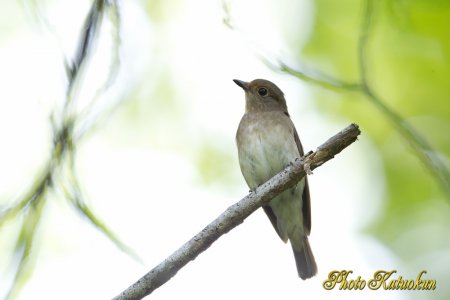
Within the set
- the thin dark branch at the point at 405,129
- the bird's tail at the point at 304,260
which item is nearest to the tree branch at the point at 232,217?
the thin dark branch at the point at 405,129

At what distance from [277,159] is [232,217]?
2.35 metres

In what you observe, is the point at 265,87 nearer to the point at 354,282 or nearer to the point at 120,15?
the point at 354,282

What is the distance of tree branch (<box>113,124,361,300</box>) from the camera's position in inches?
176

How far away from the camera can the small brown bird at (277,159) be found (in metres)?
7.18

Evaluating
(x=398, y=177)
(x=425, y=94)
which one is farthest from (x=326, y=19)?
(x=398, y=177)

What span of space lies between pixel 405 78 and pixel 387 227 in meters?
1.64

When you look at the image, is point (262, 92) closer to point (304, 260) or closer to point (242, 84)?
point (242, 84)

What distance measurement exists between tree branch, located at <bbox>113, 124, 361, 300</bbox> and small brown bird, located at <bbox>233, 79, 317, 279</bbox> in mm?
2045

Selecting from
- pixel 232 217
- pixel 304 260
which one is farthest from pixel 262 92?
pixel 232 217

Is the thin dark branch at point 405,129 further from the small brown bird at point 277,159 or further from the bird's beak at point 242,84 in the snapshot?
the bird's beak at point 242,84

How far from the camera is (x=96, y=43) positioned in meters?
4.48

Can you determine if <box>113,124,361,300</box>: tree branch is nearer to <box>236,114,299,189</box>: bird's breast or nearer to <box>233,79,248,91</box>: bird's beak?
<box>236,114,299,189</box>: bird's breast

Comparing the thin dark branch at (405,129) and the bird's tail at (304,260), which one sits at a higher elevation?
the thin dark branch at (405,129)

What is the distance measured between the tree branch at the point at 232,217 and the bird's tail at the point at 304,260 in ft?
9.36
